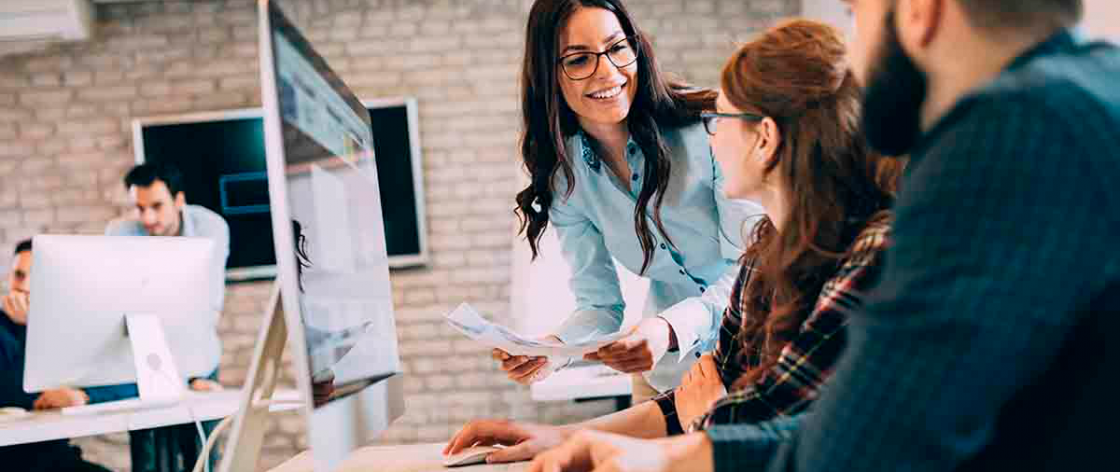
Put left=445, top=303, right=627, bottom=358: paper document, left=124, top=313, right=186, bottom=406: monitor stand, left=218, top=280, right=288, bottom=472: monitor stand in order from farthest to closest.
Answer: left=124, top=313, right=186, bottom=406: monitor stand < left=445, top=303, right=627, bottom=358: paper document < left=218, top=280, right=288, bottom=472: monitor stand

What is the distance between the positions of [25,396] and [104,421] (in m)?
0.93

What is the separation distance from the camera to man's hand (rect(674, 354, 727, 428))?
120cm

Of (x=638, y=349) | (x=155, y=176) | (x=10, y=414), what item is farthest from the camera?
(x=155, y=176)

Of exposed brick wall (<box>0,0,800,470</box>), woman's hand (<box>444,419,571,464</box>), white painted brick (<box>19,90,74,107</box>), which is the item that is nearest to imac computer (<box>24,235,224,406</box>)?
woman's hand (<box>444,419,571,464</box>)

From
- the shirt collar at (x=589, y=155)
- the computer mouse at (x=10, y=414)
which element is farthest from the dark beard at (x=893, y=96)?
the computer mouse at (x=10, y=414)

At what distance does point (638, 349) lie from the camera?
4.34ft

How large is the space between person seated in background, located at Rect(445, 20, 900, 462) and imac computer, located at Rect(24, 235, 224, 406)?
1.17m

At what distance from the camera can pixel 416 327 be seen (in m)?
3.99

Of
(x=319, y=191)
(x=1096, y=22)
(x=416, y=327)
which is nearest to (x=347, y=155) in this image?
(x=319, y=191)

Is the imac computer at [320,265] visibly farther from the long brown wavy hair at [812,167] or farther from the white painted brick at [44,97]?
the white painted brick at [44,97]

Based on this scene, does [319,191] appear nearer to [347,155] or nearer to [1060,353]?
[347,155]

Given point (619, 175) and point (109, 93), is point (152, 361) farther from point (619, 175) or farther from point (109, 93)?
point (109, 93)

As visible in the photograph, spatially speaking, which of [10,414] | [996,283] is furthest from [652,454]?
[10,414]

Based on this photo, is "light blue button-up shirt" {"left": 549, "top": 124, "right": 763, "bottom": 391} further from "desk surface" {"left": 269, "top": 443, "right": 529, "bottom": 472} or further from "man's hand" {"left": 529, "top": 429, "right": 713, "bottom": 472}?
"man's hand" {"left": 529, "top": 429, "right": 713, "bottom": 472}
